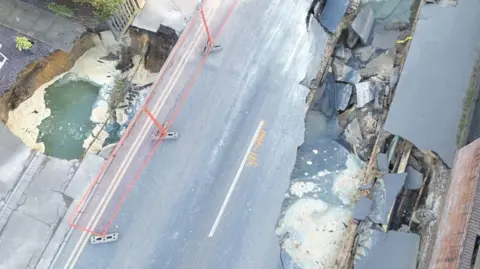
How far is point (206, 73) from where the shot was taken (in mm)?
13227

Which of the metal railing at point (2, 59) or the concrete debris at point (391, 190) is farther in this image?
the metal railing at point (2, 59)

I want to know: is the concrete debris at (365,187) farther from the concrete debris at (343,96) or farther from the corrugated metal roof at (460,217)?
the concrete debris at (343,96)

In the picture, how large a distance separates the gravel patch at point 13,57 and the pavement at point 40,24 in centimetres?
17

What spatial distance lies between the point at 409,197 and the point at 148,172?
5687 mm

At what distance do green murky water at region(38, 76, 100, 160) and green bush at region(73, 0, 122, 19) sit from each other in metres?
2.09

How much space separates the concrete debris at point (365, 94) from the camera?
1273cm

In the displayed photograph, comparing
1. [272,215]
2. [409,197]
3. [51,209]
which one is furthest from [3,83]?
[409,197]

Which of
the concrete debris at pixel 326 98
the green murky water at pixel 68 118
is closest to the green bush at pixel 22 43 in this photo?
the green murky water at pixel 68 118

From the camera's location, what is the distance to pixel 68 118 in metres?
13.9

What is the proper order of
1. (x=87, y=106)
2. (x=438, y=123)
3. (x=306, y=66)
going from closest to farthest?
(x=438, y=123) < (x=306, y=66) < (x=87, y=106)

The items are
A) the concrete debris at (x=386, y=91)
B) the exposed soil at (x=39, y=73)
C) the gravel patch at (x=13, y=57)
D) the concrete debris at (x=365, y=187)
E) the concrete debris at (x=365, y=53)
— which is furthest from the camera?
the concrete debris at (x=365, y=53)

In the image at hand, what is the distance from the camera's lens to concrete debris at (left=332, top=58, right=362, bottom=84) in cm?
1308

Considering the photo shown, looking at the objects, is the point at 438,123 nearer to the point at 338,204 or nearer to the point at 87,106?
the point at 338,204

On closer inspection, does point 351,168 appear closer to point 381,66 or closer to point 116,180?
point 381,66
